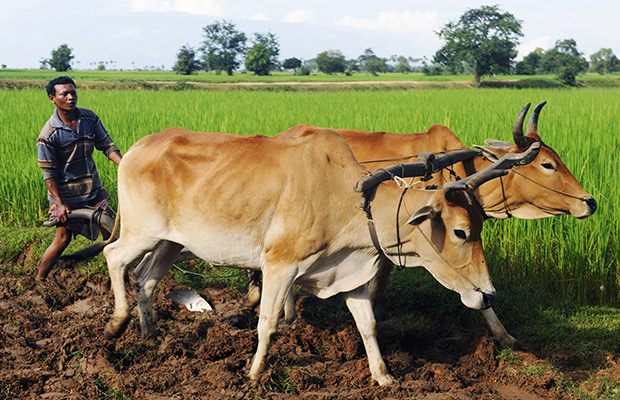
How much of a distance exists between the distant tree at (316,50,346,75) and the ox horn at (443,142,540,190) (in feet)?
267

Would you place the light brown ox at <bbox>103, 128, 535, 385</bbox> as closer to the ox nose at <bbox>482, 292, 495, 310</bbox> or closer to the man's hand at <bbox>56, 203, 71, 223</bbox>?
the ox nose at <bbox>482, 292, 495, 310</bbox>

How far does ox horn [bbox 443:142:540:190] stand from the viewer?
142 inches

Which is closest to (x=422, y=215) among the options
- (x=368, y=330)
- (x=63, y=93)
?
(x=368, y=330)

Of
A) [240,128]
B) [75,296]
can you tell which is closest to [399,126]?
[240,128]

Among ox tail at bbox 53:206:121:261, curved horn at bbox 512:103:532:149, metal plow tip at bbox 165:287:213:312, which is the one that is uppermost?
curved horn at bbox 512:103:532:149

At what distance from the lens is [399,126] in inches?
425

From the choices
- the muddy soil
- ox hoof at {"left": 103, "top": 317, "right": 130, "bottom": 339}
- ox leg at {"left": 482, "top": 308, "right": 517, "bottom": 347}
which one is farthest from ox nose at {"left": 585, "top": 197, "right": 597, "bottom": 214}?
ox hoof at {"left": 103, "top": 317, "right": 130, "bottom": 339}

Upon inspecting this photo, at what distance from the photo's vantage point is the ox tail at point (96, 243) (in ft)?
15.8

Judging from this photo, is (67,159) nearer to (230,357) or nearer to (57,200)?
(57,200)

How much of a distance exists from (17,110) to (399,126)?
864cm

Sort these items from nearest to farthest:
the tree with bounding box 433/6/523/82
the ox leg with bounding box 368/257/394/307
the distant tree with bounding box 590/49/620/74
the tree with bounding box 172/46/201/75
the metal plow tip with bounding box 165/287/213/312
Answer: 1. the ox leg with bounding box 368/257/394/307
2. the metal plow tip with bounding box 165/287/213/312
3. the tree with bounding box 433/6/523/82
4. the tree with bounding box 172/46/201/75
5. the distant tree with bounding box 590/49/620/74

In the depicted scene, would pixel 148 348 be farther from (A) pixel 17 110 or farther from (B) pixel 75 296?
(A) pixel 17 110

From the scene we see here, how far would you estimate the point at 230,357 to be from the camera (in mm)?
4242

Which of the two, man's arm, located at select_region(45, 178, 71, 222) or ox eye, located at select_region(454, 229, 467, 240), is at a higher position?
ox eye, located at select_region(454, 229, 467, 240)
